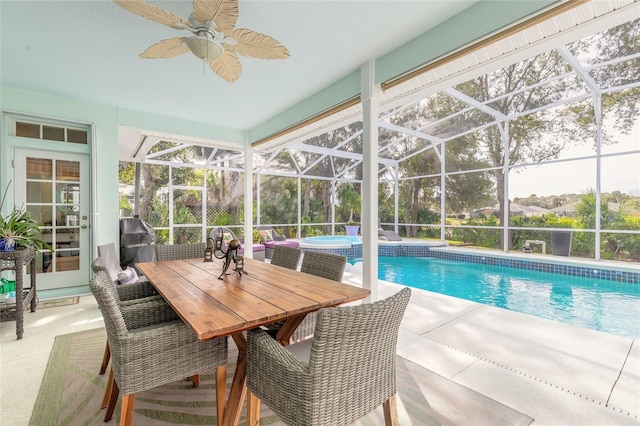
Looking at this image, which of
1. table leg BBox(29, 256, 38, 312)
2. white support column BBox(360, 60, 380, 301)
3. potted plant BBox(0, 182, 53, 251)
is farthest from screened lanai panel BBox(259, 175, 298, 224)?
white support column BBox(360, 60, 380, 301)

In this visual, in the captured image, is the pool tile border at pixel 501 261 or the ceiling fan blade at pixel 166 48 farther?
the pool tile border at pixel 501 261

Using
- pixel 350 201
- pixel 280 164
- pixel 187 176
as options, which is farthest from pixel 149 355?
pixel 350 201

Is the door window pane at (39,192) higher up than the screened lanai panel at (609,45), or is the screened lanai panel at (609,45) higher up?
the screened lanai panel at (609,45)

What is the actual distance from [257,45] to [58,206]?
396 cm

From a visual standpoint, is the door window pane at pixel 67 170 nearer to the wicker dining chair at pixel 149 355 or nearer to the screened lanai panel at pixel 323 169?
the wicker dining chair at pixel 149 355

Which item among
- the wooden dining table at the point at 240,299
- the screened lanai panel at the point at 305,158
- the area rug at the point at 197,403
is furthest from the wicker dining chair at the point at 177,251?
the screened lanai panel at the point at 305,158

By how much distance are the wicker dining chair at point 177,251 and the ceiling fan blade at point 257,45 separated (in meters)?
2.11

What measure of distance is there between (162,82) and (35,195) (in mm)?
2411

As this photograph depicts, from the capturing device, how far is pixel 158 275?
2.23 meters

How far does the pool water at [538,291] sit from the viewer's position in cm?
357

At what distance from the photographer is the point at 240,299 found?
1.64m

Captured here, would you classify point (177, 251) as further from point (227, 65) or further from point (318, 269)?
point (227, 65)

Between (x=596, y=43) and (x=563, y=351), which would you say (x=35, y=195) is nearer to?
(x=563, y=351)

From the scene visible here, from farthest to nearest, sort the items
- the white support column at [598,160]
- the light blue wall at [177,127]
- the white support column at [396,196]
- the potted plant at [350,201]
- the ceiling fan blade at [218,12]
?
the potted plant at [350,201]
the white support column at [396,196]
the white support column at [598,160]
the light blue wall at [177,127]
the ceiling fan blade at [218,12]
